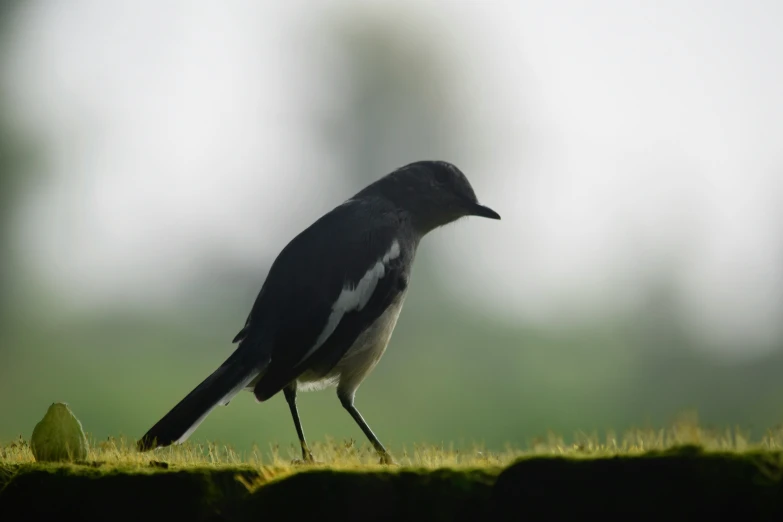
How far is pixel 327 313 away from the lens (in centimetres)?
626

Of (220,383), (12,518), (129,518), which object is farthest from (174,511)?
(220,383)

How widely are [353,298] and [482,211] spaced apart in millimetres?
1546

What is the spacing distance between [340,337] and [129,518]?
223cm

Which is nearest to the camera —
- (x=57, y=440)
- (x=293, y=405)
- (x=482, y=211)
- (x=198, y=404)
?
(x=57, y=440)

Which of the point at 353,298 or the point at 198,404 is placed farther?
the point at 353,298

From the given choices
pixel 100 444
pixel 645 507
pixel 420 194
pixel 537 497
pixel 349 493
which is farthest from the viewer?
pixel 420 194

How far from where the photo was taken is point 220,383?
571 cm

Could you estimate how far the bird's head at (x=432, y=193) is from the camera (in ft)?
24.1

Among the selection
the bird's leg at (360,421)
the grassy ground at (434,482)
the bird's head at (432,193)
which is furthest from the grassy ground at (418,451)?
the bird's head at (432,193)

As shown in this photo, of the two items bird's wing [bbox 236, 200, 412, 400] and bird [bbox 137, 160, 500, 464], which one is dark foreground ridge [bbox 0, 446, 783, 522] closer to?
bird [bbox 137, 160, 500, 464]

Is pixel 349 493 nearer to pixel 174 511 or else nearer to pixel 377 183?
pixel 174 511

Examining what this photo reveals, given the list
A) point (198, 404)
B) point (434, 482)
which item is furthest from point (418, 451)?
point (198, 404)

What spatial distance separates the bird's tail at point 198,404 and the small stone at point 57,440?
1.12ft

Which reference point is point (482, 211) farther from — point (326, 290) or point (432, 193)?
point (326, 290)
